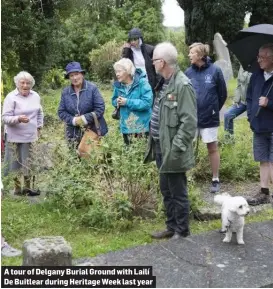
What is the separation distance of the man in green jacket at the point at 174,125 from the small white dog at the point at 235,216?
38 centimetres

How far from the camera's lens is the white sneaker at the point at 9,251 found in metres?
4.63

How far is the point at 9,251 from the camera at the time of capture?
4676 mm

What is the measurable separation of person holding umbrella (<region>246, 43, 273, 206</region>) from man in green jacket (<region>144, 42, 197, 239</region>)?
1.42 meters

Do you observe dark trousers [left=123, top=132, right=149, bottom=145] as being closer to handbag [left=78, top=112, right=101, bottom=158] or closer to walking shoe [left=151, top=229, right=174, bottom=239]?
handbag [left=78, top=112, right=101, bottom=158]

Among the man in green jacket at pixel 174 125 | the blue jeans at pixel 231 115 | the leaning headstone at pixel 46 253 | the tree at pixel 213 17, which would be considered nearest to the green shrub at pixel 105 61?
the tree at pixel 213 17

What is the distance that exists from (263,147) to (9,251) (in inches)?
121

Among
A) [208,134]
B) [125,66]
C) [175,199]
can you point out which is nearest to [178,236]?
[175,199]

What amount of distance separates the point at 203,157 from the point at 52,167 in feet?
7.16

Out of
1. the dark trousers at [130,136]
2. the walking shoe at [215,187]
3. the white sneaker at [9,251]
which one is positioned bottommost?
the white sneaker at [9,251]

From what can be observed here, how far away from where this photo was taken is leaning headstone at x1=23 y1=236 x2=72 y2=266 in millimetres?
4039

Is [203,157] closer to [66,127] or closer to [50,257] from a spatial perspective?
[66,127]
